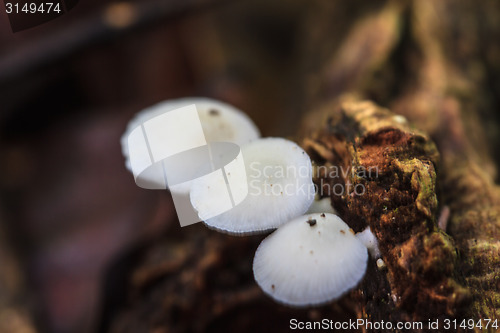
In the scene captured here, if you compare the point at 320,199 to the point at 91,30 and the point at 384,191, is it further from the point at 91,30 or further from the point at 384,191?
the point at 91,30

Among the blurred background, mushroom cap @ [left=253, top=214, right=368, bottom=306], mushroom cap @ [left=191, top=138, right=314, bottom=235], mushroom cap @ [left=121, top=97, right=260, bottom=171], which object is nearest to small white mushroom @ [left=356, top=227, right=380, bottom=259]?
mushroom cap @ [left=253, top=214, right=368, bottom=306]

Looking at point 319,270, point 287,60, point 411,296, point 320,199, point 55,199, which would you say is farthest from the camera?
point 287,60

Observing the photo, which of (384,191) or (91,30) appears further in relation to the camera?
(91,30)

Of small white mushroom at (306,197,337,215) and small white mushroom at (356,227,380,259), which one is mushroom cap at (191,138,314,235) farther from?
small white mushroom at (356,227,380,259)

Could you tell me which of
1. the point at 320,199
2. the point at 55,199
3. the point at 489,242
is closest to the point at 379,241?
the point at 320,199

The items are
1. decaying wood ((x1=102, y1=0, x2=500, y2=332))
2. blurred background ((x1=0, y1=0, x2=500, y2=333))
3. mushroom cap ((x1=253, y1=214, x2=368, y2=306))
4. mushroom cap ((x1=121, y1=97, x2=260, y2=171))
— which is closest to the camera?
mushroom cap ((x1=253, y1=214, x2=368, y2=306))

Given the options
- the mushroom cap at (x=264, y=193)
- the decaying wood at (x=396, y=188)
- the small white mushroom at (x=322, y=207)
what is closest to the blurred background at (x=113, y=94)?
the decaying wood at (x=396, y=188)

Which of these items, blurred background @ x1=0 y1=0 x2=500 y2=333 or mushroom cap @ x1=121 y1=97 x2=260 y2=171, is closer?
mushroom cap @ x1=121 y1=97 x2=260 y2=171

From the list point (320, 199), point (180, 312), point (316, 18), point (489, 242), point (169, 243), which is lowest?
point (180, 312)
